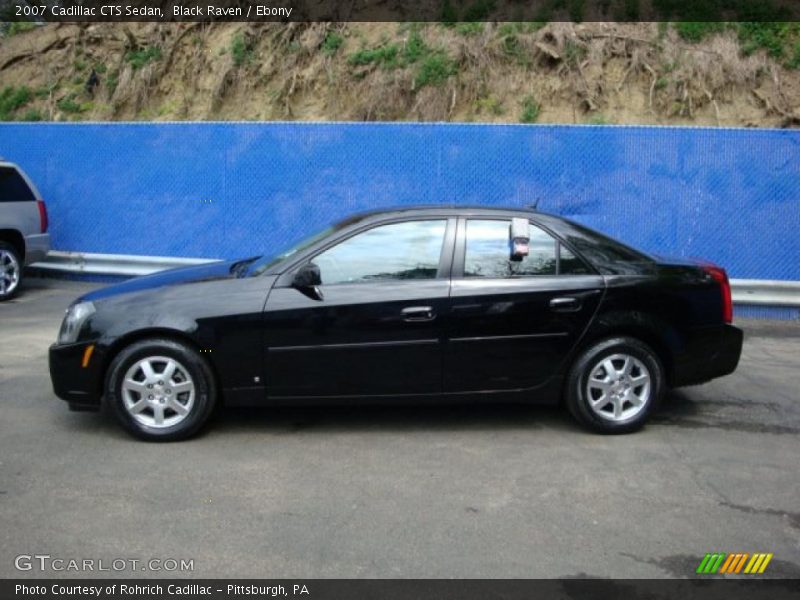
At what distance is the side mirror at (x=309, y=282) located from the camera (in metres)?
5.50

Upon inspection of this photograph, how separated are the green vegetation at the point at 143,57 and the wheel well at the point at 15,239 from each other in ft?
15.6

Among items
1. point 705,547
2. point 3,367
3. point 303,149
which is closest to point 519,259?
point 705,547

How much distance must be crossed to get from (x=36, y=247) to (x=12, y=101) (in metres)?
5.14

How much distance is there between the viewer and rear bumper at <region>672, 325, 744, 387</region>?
5832 millimetres

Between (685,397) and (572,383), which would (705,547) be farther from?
(685,397)

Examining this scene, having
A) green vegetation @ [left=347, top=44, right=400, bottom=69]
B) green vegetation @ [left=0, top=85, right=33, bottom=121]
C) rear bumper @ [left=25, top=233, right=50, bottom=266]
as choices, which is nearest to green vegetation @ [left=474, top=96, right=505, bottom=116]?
green vegetation @ [left=347, top=44, right=400, bottom=69]

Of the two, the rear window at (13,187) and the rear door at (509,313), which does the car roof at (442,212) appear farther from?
the rear window at (13,187)

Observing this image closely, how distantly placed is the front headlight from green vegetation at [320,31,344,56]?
9.24 metres

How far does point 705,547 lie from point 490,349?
6.33 feet

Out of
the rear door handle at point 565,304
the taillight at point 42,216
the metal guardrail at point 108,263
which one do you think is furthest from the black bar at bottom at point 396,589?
the taillight at point 42,216

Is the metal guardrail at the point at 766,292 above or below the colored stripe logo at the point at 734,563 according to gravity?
above

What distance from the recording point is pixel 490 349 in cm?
562

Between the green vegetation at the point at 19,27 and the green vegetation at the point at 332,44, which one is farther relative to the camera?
the green vegetation at the point at 19,27

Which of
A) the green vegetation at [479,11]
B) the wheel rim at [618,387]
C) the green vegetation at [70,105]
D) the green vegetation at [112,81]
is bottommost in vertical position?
the wheel rim at [618,387]
